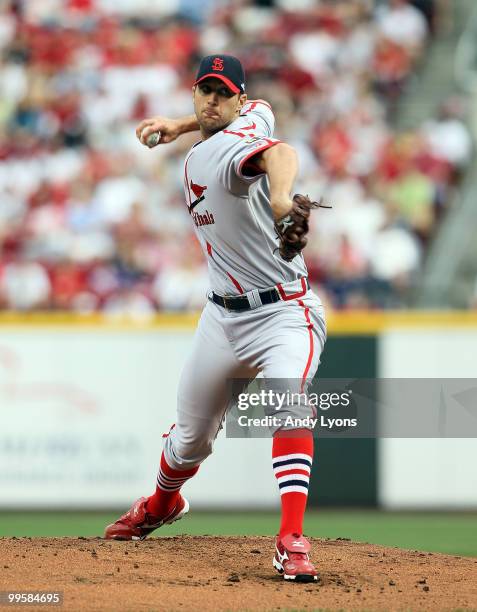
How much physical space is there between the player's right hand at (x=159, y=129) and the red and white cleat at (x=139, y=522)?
68.2 inches

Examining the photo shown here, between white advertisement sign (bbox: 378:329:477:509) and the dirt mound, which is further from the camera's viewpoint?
white advertisement sign (bbox: 378:329:477:509)

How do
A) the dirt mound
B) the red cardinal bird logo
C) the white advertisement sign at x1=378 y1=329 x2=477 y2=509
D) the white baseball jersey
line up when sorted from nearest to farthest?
the dirt mound < the white baseball jersey < the red cardinal bird logo < the white advertisement sign at x1=378 y1=329 x2=477 y2=509

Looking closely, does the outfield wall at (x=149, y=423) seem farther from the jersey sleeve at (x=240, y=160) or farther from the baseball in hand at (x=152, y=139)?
the jersey sleeve at (x=240, y=160)

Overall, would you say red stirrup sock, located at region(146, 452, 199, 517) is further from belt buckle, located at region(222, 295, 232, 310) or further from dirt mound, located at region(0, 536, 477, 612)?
belt buckle, located at region(222, 295, 232, 310)

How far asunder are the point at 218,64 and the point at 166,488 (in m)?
2.02

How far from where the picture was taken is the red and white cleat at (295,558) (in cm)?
495

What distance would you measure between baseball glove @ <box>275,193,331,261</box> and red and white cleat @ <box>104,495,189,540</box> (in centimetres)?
189

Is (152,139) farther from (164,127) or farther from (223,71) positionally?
(223,71)

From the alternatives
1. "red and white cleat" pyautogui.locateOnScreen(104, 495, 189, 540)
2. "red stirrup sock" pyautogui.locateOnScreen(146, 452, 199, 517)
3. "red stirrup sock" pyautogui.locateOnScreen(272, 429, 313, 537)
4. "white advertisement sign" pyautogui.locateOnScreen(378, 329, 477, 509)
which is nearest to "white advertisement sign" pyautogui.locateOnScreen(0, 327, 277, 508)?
"white advertisement sign" pyautogui.locateOnScreen(378, 329, 477, 509)

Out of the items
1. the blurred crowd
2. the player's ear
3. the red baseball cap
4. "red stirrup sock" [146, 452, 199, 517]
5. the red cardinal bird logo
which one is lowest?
"red stirrup sock" [146, 452, 199, 517]

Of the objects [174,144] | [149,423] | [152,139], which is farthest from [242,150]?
[174,144]

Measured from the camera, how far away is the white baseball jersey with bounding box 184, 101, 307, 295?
510 cm

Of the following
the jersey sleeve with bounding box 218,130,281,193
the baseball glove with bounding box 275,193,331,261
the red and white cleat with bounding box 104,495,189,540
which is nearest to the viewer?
the baseball glove with bounding box 275,193,331,261

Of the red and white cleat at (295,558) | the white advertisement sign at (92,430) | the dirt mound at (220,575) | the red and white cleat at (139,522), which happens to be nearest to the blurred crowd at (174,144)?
the white advertisement sign at (92,430)
